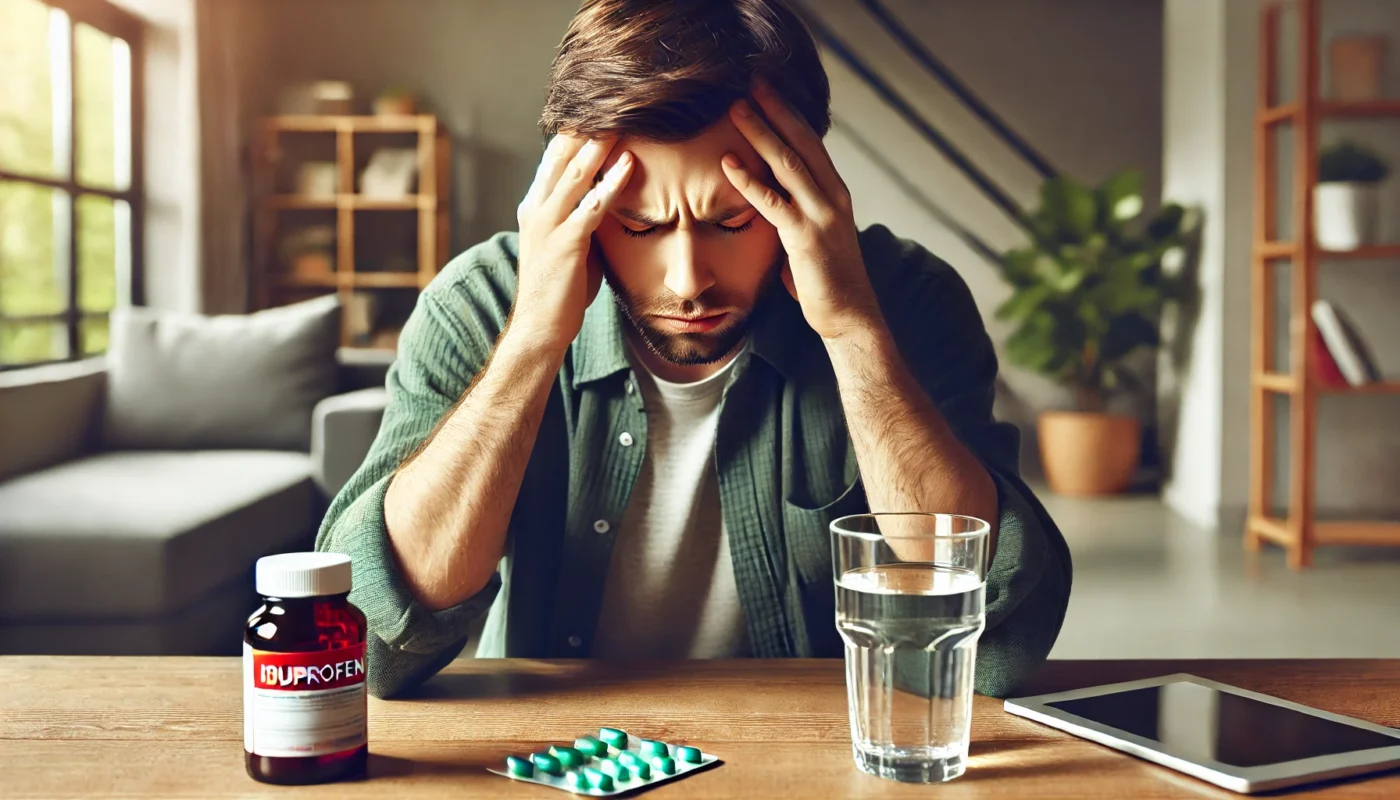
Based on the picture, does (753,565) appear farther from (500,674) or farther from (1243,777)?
(1243,777)

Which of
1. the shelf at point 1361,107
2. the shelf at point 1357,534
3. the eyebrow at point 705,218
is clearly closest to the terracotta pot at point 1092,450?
the shelf at point 1357,534

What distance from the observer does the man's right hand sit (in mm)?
1010

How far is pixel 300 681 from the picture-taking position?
2.03ft

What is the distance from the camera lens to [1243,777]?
2.00ft

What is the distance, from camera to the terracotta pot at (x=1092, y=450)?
16.9 feet

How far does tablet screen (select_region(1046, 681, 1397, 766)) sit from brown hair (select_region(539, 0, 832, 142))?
1.75 ft

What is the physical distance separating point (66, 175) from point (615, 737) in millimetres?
4319

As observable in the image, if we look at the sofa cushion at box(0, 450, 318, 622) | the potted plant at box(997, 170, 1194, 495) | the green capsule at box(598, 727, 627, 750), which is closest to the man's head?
the green capsule at box(598, 727, 627, 750)

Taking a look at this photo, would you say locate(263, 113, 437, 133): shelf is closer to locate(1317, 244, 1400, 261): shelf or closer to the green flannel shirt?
locate(1317, 244, 1400, 261): shelf

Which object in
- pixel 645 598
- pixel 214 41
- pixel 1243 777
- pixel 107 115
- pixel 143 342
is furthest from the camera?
pixel 214 41

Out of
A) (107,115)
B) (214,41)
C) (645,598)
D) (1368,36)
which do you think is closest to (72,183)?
(107,115)

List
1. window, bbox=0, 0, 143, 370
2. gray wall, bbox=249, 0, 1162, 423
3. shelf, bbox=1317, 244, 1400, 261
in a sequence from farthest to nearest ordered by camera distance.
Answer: gray wall, bbox=249, 0, 1162, 423, window, bbox=0, 0, 143, 370, shelf, bbox=1317, 244, 1400, 261

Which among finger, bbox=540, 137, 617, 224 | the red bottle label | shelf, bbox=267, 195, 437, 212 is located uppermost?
shelf, bbox=267, 195, 437, 212

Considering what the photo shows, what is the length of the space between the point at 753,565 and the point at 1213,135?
3905 mm
